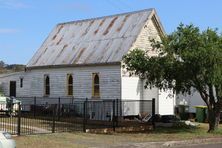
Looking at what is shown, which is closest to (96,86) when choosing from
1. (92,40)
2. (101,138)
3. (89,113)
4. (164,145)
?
(92,40)

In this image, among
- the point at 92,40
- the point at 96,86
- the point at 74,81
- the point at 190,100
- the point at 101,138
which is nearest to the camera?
the point at 101,138

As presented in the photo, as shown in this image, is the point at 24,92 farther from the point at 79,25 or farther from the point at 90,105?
the point at 90,105

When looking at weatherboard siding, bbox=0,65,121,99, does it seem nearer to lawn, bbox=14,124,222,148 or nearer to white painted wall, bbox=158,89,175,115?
white painted wall, bbox=158,89,175,115

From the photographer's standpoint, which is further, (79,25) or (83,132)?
(79,25)

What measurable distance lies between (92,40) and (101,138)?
14.8m

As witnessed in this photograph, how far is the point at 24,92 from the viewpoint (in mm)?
38562

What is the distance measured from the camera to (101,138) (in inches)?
810

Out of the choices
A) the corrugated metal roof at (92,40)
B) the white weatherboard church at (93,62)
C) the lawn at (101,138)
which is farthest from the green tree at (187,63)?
the corrugated metal roof at (92,40)

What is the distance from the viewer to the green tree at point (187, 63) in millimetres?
22266

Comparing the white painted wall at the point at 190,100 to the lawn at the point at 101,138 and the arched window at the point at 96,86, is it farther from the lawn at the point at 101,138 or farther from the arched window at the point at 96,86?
the lawn at the point at 101,138

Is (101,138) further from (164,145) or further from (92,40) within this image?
(92,40)

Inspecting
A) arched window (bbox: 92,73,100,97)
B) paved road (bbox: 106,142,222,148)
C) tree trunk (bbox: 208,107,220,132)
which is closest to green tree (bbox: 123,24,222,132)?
tree trunk (bbox: 208,107,220,132)

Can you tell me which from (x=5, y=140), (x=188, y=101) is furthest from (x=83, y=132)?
(x=188, y=101)

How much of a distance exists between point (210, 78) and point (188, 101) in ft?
46.5
